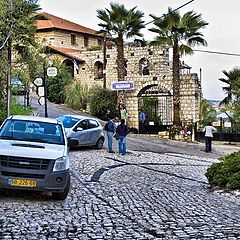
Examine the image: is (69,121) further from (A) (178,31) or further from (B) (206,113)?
(B) (206,113)

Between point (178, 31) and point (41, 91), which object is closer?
point (41, 91)

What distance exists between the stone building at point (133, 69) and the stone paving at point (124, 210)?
21429 mm

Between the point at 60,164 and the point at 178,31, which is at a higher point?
the point at 178,31

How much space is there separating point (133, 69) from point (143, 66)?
1264 mm

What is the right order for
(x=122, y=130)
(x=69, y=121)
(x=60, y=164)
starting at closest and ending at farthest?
(x=60, y=164) < (x=122, y=130) < (x=69, y=121)

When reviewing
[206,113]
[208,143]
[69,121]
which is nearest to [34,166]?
[69,121]

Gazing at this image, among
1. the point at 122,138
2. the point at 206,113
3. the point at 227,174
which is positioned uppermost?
the point at 206,113

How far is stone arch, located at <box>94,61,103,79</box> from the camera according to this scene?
55.5 metres

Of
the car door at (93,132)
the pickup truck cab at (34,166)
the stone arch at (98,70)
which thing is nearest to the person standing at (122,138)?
the car door at (93,132)

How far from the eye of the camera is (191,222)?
8945 mm

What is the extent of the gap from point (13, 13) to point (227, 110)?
18.7 metres

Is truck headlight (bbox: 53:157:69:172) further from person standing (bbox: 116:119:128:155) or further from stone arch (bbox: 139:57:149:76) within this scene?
stone arch (bbox: 139:57:149:76)

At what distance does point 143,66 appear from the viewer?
51781 millimetres

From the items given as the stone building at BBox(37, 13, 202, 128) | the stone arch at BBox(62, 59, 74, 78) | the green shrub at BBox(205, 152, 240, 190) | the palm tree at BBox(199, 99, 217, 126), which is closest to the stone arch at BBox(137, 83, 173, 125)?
the stone building at BBox(37, 13, 202, 128)
